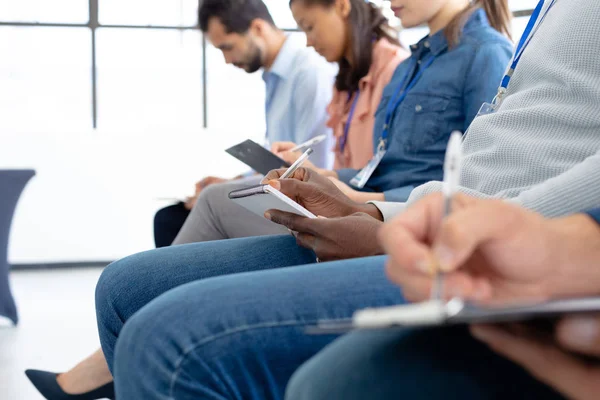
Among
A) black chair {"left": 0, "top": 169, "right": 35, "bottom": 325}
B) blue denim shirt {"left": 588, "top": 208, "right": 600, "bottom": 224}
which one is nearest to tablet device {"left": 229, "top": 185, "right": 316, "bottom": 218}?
blue denim shirt {"left": 588, "top": 208, "right": 600, "bottom": 224}

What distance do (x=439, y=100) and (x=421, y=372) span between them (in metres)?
1.21

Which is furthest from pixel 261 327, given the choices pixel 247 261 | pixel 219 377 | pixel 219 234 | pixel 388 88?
pixel 219 234

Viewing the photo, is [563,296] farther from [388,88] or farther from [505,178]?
[388,88]

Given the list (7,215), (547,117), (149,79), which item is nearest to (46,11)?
(149,79)

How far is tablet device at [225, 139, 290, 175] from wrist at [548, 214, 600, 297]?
142 centimetres

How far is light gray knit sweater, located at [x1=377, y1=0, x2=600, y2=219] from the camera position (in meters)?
0.91

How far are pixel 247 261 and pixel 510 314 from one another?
699 mm

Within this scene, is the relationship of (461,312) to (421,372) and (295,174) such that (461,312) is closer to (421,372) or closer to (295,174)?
(421,372)

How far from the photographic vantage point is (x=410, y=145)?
5.64 ft

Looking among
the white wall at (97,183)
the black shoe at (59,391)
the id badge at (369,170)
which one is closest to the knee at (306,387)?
the black shoe at (59,391)

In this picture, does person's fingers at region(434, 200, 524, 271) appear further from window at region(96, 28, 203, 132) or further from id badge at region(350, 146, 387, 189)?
window at region(96, 28, 203, 132)

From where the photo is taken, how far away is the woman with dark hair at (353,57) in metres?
2.21

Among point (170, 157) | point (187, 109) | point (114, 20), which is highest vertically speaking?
point (114, 20)

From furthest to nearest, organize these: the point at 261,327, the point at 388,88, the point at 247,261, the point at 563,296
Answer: the point at 388,88, the point at 247,261, the point at 261,327, the point at 563,296
